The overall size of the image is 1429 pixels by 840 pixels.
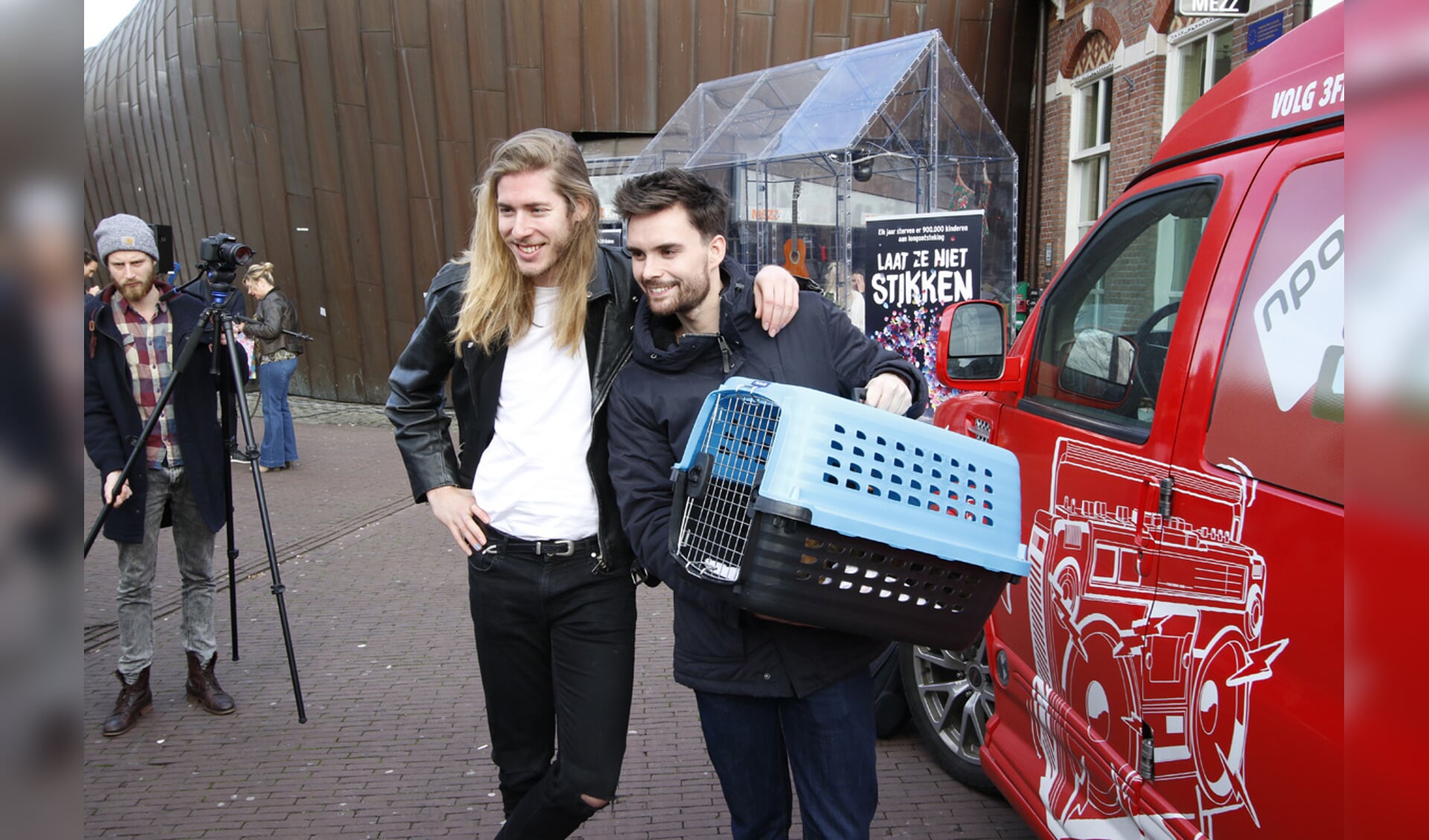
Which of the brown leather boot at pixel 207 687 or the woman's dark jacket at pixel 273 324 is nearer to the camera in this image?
the brown leather boot at pixel 207 687

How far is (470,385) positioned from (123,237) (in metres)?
2.39

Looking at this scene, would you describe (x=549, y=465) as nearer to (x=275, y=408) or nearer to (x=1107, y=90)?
(x=275, y=408)

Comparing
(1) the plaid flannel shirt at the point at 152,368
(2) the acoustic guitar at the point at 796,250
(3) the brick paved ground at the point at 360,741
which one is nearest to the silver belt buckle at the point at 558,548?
(3) the brick paved ground at the point at 360,741

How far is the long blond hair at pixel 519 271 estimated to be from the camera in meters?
2.61

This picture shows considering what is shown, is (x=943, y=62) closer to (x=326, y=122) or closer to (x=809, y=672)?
(x=809, y=672)

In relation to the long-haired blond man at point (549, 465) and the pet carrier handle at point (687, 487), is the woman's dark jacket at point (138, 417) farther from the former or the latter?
the pet carrier handle at point (687, 487)

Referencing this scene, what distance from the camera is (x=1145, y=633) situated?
2.19 metres

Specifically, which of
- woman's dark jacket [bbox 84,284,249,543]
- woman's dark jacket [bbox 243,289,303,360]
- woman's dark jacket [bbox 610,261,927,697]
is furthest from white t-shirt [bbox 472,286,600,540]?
woman's dark jacket [bbox 243,289,303,360]

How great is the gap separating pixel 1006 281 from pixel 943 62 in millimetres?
1648

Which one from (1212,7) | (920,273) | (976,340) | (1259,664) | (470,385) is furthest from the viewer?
(1212,7)

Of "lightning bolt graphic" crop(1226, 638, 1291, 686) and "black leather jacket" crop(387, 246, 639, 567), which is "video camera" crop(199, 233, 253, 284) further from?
"lightning bolt graphic" crop(1226, 638, 1291, 686)

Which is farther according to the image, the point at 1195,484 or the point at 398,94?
the point at 398,94

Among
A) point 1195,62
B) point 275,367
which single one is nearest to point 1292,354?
point 1195,62
